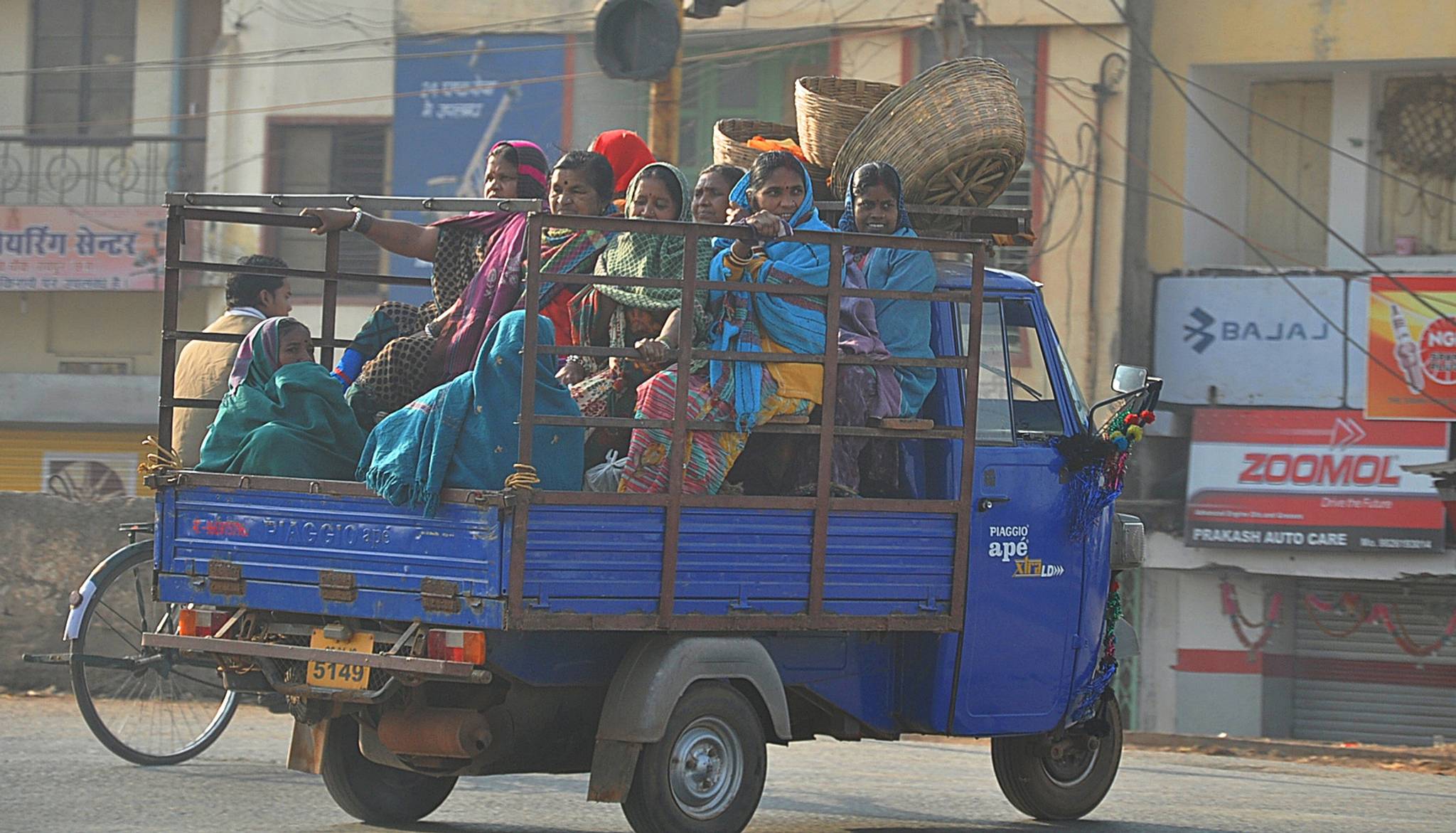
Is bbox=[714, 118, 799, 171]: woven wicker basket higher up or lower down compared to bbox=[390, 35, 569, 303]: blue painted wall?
lower down

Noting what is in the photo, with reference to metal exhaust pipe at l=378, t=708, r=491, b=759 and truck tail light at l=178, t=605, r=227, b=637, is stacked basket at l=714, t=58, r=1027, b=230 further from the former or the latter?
truck tail light at l=178, t=605, r=227, b=637

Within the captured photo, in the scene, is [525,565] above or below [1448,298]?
below

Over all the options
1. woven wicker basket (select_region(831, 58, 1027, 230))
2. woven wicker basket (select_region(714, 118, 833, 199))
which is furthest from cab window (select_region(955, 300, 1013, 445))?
woven wicker basket (select_region(714, 118, 833, 199))

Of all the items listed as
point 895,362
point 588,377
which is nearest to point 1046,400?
point 895,362

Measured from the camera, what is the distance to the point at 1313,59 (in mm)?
17141

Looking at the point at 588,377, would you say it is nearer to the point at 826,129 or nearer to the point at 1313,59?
the point at 826,129

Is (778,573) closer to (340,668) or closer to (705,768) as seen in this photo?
(705,768)

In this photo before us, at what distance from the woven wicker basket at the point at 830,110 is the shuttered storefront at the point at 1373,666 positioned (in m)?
10.7

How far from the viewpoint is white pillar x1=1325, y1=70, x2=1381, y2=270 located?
1770cm

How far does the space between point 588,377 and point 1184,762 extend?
4884 mm

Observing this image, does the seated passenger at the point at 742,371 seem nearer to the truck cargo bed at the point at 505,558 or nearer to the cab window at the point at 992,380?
the truck cargo bed at the point at 505,558

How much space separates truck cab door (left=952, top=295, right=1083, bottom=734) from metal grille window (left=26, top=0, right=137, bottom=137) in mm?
16347

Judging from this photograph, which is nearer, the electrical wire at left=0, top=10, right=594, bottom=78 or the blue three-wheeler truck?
the blue three-wheeler truck

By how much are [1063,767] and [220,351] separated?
350 centimetres
